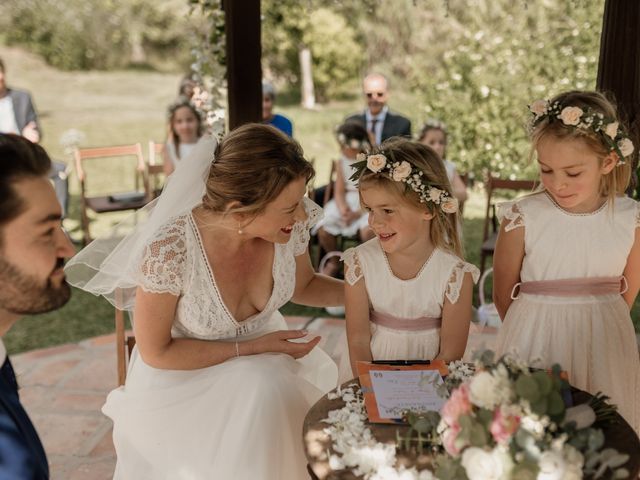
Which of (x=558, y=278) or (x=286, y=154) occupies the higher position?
(x=286, y=154)

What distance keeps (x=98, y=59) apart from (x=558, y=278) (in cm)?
1865

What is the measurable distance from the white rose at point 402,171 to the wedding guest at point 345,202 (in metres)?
3.46

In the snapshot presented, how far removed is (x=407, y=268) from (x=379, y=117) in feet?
15.1

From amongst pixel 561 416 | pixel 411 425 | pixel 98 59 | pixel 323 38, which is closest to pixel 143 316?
pixel 411 425

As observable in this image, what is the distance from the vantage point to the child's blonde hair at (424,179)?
2520mm

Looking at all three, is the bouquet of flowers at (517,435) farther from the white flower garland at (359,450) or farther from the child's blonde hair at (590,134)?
the child's blonde hair at (590,134)

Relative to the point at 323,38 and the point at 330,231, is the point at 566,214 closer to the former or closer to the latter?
the point at 330,231

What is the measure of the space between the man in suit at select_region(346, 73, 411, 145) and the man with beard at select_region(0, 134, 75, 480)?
531cm

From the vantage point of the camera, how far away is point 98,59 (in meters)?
19.2

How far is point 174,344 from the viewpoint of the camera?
254 centimetres

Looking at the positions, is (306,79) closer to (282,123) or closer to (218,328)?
(282,123)

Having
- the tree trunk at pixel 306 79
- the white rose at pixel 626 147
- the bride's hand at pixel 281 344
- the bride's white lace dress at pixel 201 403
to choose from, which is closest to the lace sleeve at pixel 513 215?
the white rose at pixel 626 147

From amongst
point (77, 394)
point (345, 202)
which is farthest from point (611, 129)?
point (345, 202)

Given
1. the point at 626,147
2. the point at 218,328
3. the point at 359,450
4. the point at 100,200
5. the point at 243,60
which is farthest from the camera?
the point at 100,200
